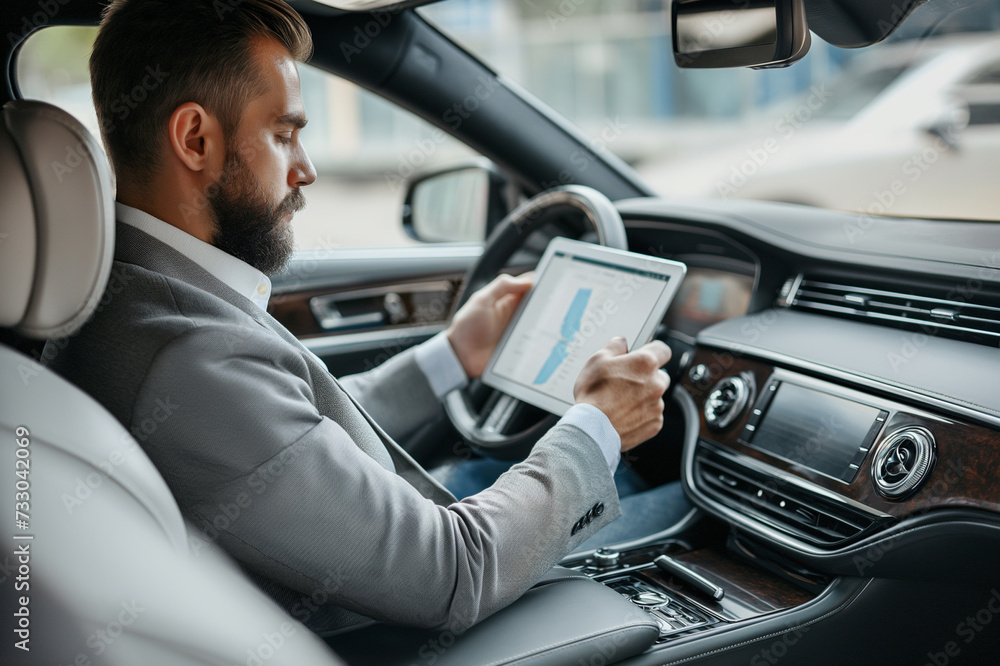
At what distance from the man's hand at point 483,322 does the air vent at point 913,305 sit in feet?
1.89

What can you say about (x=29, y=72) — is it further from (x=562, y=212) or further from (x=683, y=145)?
(x=683, y=145)

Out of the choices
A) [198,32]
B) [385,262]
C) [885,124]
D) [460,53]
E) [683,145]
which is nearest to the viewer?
[198,32]

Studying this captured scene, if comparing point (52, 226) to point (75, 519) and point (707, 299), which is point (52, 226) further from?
point (707, 299)

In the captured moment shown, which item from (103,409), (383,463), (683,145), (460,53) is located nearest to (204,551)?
(103,409)

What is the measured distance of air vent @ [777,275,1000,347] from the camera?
1408mm

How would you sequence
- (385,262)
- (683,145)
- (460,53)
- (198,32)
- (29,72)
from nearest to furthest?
(198,32)
(29,72)
(460,53)
(385,262)
(683,145)

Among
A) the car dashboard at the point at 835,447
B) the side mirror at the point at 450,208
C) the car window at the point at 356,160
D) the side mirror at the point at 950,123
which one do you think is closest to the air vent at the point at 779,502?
the car dashboard at the point at 835,447

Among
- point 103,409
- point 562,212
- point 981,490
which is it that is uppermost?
point 562,212

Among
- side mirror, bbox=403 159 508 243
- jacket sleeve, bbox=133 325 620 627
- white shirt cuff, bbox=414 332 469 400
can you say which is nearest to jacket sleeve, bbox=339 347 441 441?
white shirt cuff, bbox=414 332 469 400

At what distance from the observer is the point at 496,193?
262 cm

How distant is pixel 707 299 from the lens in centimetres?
206

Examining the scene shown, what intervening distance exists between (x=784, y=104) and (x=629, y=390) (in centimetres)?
1194

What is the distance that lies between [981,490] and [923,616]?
0.95ft

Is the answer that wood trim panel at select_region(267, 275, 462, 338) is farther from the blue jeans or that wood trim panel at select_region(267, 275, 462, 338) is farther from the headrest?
the headrest
